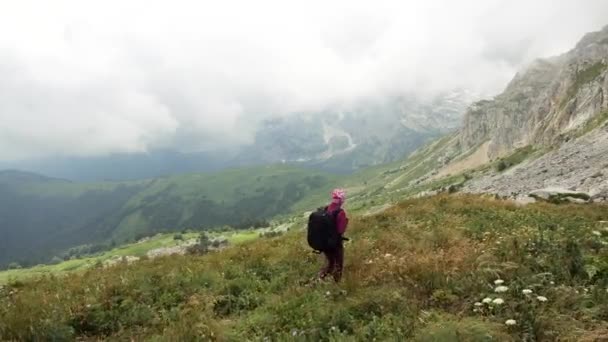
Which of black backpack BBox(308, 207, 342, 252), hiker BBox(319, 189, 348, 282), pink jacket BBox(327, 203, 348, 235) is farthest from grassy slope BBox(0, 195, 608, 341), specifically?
pink jacket BBox(327, 203, 348, 235)

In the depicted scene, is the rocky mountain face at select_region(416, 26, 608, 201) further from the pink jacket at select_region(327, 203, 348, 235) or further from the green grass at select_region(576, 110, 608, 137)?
the pink jacket at select_region(327, 203, 348, 235)

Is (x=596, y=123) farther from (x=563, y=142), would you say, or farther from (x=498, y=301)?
(x=498, y=301)

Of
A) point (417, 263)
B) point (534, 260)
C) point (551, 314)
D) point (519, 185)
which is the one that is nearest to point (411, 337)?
point (551, 314)

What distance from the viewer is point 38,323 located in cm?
1028

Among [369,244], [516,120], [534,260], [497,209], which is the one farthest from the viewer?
[516,120]

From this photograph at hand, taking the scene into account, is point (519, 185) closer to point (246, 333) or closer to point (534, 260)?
point (534, 260)

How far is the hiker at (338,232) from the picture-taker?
13.6m

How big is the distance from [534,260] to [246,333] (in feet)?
24.5

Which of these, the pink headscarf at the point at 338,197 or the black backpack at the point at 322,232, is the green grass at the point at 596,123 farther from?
the black backpack at the point at 322,232

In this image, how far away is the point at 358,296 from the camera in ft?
36.3

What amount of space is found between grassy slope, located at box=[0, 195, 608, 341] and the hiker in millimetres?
413

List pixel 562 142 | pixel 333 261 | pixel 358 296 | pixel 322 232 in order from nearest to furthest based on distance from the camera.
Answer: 1. pixel 358 296
2. pixel 322 232
3. pixel 333 261
4. pixel 562 142

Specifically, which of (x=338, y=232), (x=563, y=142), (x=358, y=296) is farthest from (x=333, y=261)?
(x=563, y=142)

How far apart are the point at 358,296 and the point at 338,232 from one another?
2.77 m
